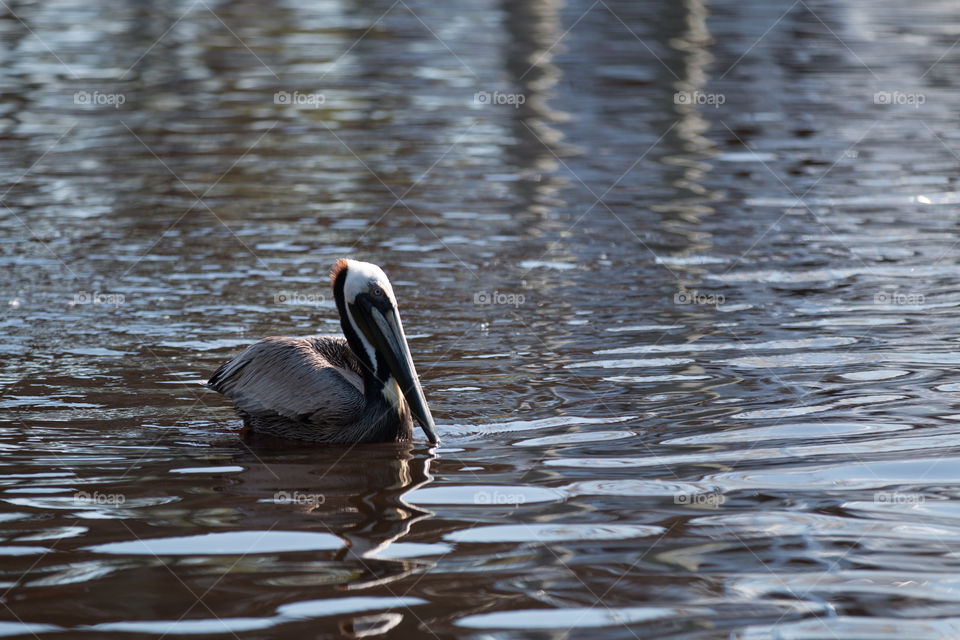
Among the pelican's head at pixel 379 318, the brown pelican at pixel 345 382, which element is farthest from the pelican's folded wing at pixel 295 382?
the pelican's head at pixel 379 318

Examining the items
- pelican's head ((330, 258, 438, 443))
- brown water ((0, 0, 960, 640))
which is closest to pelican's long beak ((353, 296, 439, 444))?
pelican's head ((330, 258, 438, 443))

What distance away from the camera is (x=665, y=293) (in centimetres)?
892

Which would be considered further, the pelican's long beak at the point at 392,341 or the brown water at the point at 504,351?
the pelican's long beak at the point at 392,341

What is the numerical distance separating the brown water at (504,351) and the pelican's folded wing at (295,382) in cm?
22

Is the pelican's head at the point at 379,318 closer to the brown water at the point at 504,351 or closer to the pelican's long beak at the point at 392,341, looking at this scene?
the pelican's long beak at the point at 392,341

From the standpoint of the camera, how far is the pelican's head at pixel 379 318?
6.52 meters

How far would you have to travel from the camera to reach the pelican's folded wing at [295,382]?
254 inches

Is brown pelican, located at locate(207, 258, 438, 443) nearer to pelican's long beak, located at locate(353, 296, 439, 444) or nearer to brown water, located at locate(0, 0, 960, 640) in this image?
pelican's long beak, located at locate(353, 296, 439, 444)

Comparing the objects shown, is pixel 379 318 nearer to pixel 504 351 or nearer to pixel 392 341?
pixel 392 341

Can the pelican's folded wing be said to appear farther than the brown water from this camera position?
Yes

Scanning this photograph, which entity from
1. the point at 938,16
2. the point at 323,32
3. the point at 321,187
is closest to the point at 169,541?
the point at 321,187

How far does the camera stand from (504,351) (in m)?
7.82

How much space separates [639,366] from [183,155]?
7436 millimetres

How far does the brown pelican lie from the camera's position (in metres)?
6.46
